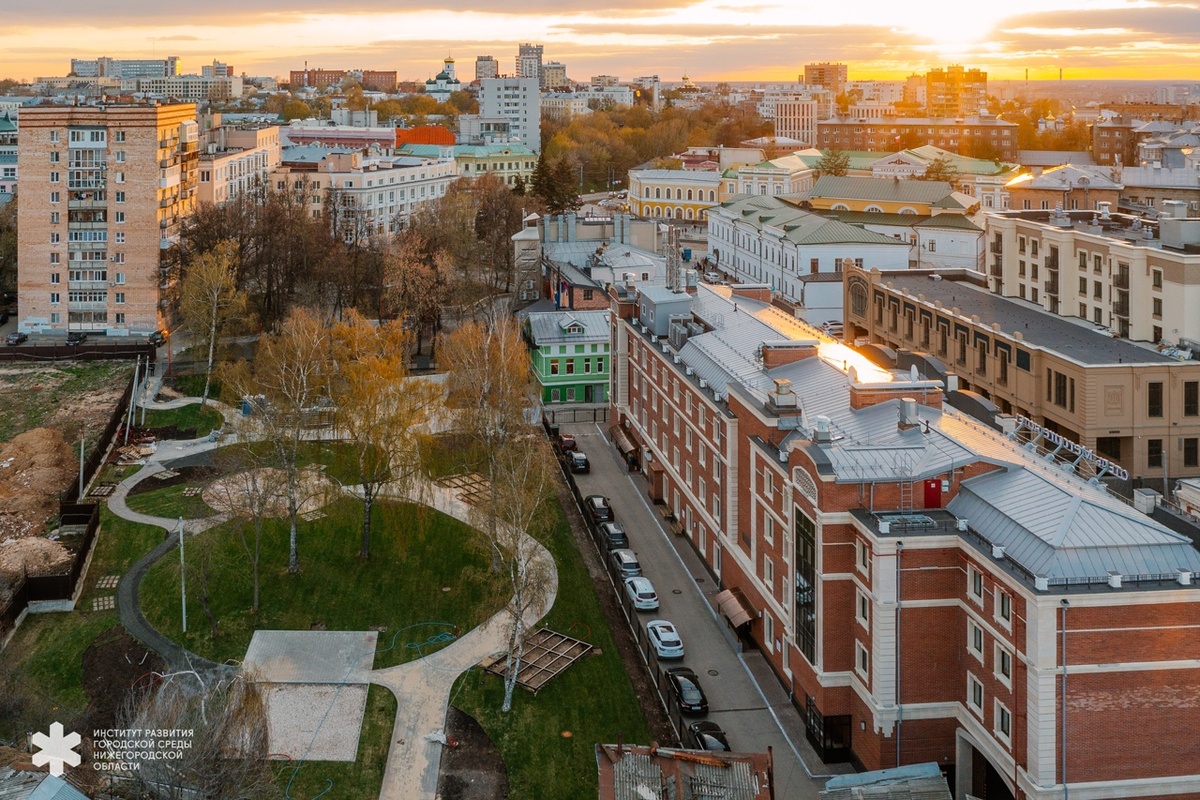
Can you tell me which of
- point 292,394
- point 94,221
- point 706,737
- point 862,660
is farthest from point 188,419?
point 862,660

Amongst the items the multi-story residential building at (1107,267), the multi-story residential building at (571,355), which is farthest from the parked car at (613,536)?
the multi-story residential building at (1107,267)

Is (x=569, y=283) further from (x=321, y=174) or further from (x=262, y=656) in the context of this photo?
(x=321, y=174)

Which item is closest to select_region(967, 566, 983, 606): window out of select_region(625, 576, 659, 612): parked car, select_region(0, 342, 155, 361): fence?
select_region(625, 576, 659, 612): parked car

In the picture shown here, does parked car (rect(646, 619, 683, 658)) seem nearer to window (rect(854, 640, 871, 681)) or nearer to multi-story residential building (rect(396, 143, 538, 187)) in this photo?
window (rect(854, 640, 871, 681))

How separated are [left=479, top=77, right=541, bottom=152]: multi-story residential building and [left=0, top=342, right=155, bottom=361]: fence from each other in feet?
349

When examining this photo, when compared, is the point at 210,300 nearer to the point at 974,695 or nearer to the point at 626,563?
the point at 626,563

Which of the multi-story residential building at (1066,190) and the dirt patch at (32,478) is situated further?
the multi-story residential building at (1066,190)

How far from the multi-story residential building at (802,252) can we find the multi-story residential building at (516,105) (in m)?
84.8

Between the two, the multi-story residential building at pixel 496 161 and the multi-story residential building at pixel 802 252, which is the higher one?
the multi-story residential building at pixel 496 161

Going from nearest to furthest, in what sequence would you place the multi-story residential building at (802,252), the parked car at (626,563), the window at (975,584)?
the window at (975,584), the parked car at (626,563), the multi-story residential building at (802,252)

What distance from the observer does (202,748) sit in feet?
67.8

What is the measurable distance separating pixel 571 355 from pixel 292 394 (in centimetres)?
1884

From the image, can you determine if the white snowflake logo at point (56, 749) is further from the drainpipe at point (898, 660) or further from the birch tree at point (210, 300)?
the birch tree at point (210, 300)

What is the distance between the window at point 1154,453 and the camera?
39219 mm
